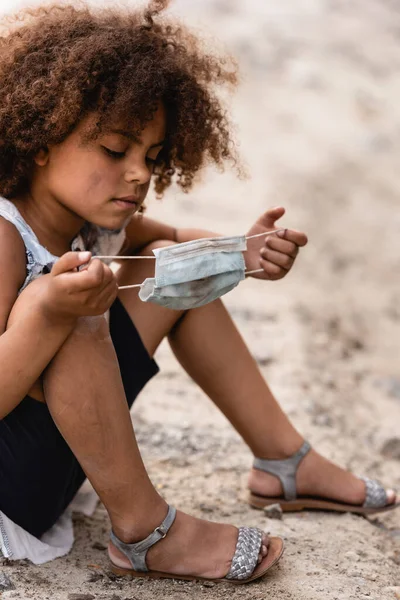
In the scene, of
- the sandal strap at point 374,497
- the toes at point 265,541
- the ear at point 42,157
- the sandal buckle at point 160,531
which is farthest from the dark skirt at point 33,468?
the sandal strap at point 374,497

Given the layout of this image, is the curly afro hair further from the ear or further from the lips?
the lips

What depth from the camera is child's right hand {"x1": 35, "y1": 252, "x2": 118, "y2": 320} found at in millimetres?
1616

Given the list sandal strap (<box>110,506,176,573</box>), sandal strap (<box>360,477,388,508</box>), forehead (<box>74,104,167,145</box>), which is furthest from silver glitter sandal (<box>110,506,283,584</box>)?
forehead (<box>74,104,167,145</box>)

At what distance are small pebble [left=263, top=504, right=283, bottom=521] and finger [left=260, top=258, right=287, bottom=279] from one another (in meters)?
0.65

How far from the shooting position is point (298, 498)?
2385mm

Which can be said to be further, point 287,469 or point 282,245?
point 287,469

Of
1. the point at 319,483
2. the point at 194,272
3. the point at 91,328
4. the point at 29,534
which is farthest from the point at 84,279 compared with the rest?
the point at 319,483

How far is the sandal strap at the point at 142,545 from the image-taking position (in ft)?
6.21

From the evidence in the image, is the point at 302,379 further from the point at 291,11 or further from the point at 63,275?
the point at 291,11

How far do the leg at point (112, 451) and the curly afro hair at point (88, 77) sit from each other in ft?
1.57

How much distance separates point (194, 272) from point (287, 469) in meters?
0.76

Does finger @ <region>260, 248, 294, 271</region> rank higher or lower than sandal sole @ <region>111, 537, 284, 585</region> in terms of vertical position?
higher

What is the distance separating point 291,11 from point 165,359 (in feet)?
22.5

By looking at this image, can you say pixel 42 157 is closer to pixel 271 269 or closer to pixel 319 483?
pixel 271 269
